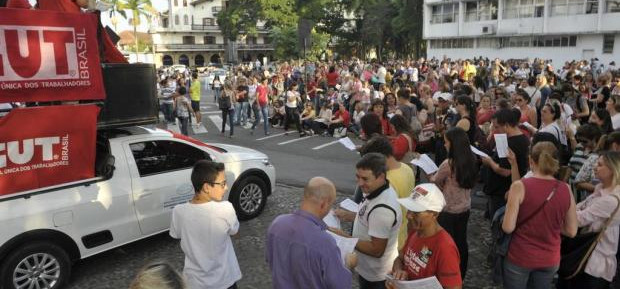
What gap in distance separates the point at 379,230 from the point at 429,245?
41cm

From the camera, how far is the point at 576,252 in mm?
3875

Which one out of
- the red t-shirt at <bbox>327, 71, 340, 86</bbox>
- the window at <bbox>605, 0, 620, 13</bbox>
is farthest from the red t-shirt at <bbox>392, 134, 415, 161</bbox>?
the window at <bbox>605, 0, 620, 13</bbox>

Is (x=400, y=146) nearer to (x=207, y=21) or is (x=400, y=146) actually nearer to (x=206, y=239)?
(x=206, y=239)

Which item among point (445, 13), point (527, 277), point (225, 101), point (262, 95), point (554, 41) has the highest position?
point (445, 13)

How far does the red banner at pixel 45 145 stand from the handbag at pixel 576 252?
4.63 m

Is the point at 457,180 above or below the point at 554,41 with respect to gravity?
below

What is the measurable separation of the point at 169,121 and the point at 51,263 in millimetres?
11646

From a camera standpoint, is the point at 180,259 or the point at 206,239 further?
the point at 180,259

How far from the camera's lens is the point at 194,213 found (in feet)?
11.5

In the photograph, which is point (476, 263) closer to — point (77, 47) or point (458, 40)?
point (77, 47)

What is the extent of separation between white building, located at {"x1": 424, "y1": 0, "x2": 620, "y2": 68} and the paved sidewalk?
31.9m

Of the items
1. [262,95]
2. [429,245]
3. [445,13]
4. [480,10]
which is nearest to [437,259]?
[429,245]

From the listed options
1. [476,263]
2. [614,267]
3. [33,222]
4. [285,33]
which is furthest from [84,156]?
[285,33]

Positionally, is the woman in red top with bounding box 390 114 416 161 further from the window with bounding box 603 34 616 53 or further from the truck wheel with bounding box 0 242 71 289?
the window with bounding box 603 34 616 53
